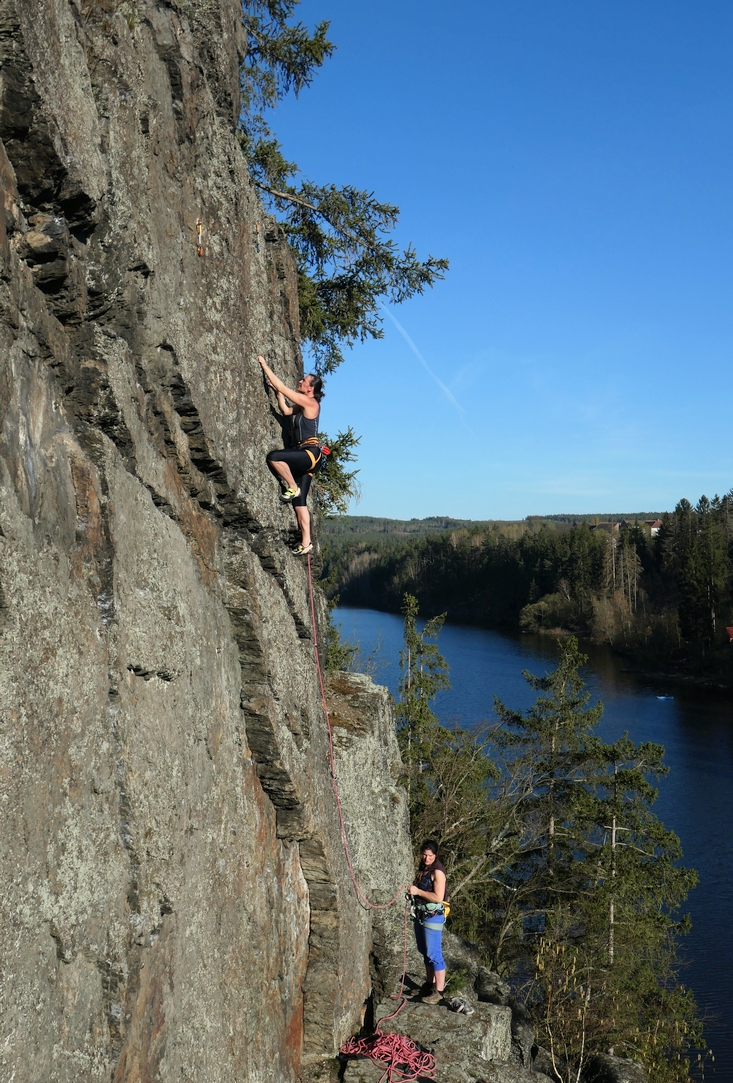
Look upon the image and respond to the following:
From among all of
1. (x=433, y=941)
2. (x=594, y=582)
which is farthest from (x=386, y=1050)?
(x=594, y=582)

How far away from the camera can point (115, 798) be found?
472 cm

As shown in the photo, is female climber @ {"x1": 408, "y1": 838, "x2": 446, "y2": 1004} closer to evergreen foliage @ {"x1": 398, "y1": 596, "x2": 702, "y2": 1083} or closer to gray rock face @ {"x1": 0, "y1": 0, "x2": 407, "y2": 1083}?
gray rock face @ {"x1": 0, "y1": 0, "x2": 407, "y2": 1083}

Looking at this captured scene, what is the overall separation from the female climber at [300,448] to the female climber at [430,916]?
355cm

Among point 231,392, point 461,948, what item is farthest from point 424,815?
point 231,392

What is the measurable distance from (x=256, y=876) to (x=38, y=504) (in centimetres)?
393

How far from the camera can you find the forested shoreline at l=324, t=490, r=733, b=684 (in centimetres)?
5841

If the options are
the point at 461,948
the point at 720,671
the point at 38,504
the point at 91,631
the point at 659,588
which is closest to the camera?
the point at 38,504

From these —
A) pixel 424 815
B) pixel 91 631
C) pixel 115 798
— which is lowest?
pixel 424 815

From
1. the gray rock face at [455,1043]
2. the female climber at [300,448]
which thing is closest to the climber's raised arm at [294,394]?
the female climber at [300,448]

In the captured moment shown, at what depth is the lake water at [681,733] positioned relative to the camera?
2122 centimetres

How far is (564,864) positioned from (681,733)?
1953cm

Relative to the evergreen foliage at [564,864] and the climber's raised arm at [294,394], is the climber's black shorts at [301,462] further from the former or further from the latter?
the evergreen foliage at [564,864]

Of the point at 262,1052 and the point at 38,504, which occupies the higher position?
the point at 38,504

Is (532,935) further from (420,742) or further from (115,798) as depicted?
(115,798)
